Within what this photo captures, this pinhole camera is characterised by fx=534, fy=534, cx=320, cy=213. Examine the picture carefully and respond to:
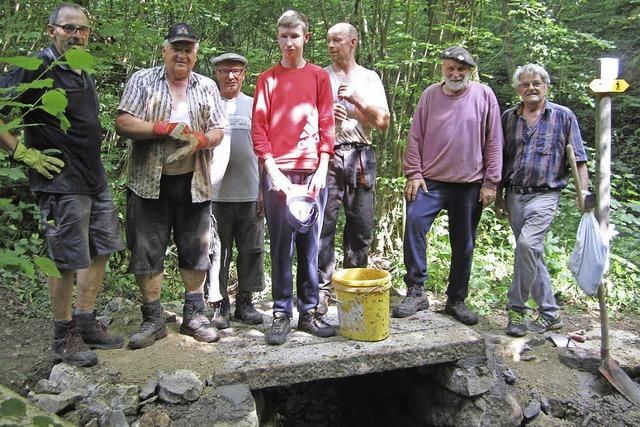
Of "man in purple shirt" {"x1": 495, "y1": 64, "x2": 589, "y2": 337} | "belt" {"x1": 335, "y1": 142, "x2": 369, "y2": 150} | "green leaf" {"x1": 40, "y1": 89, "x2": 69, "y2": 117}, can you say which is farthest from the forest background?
"green leaf" {"x1": 40, "y1": 89, "x2": 69, "y2": 117}

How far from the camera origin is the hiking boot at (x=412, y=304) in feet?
13.6

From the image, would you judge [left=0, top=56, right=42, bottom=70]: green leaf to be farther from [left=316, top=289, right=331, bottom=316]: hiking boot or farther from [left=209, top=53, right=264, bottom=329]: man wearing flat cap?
[left=316, top=289, right=331, bottom=316]: hiking boot

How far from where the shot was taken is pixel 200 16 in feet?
23.0

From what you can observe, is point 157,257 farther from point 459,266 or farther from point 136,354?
point 459,266

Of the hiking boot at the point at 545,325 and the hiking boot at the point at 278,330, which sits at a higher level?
the hiking boot at the point at 278,330

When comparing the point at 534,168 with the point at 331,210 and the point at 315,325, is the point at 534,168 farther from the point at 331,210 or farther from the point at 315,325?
the point at 315,325

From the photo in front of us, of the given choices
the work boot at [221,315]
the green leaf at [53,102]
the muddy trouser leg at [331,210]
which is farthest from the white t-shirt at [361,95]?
the green leaf at [53,102]

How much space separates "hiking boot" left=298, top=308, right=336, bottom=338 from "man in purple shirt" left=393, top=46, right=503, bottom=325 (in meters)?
0.68

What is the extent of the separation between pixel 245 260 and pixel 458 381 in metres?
1.77

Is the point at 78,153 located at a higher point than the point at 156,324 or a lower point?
higher

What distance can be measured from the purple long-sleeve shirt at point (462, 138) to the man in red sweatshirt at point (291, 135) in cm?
93

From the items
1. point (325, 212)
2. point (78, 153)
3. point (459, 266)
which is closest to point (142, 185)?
point (78, 153)

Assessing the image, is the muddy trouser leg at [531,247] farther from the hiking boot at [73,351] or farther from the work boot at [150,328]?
the hiking boot at [73,351]

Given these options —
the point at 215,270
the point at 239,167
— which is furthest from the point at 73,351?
the point at 239,167
